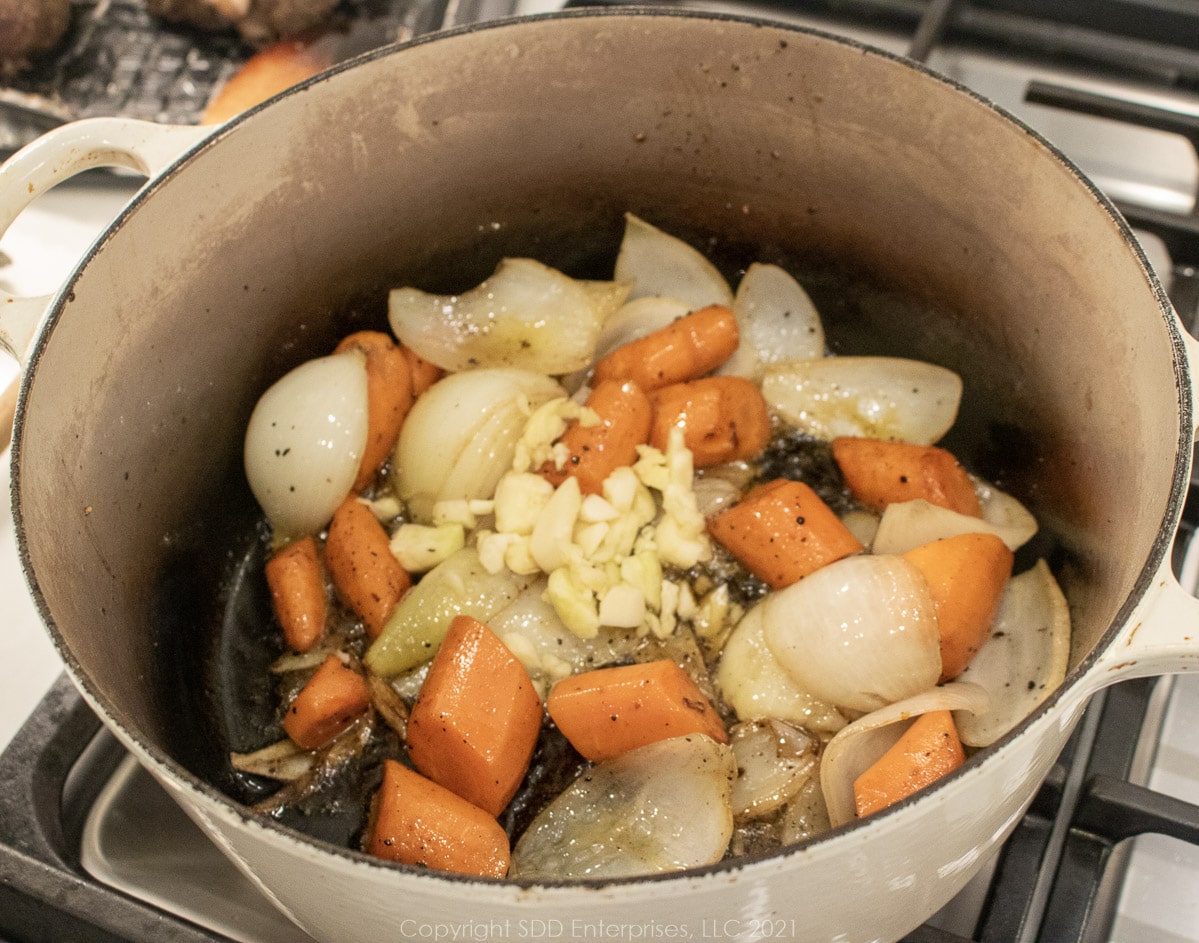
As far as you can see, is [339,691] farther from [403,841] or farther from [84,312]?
[84,312]

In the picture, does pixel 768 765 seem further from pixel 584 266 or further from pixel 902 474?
pixel 584 266

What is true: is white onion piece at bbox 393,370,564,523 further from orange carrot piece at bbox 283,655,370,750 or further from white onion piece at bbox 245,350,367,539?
orange carrot piece at bbox 283,655,370,750

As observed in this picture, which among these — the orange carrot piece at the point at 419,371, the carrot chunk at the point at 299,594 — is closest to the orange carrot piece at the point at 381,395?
the orange carrot piece at the point at 419,371

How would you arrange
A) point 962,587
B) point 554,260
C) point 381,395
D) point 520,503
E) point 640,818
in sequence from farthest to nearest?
point 554,260 < point 381,395 < point 520,503 < point 962,587 < point 640,818

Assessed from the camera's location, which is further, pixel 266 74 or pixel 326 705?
pixel 266 74

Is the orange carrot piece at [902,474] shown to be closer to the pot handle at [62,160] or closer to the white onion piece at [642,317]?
the white onion piece at [642,317]

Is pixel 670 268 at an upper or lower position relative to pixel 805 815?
upper

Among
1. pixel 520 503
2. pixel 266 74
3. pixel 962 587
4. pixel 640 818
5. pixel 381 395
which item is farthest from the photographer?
pixel 266 74

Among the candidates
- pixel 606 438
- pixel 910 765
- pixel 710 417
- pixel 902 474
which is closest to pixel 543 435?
pixel 606 438
